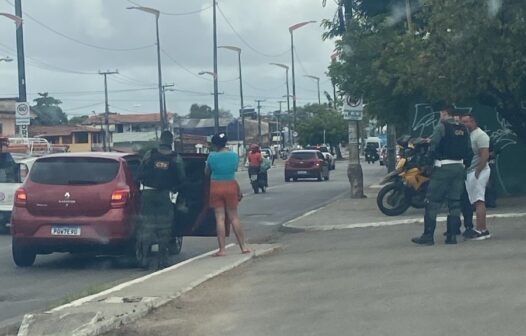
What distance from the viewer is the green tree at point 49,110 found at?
346 feet

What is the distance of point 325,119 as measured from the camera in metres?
106

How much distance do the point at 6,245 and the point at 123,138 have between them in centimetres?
8195

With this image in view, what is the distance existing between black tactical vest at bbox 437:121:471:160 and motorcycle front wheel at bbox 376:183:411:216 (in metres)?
6.39

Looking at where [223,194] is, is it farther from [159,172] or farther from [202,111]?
[202,111]

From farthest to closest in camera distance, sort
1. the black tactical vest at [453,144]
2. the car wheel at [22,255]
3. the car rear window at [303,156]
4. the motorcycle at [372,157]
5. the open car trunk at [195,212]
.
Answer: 1. the motorcycle at [372,157]
2. the car rear window at [303,156]
3. the open car trunk at [195,212]
4. the car wheel at [22,255]
5. the black tactical vest at [453,144]

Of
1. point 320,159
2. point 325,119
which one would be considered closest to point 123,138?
point 325,119

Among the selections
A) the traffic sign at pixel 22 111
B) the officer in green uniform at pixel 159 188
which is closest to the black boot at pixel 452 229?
the officer in green uniform at pixel 159 188

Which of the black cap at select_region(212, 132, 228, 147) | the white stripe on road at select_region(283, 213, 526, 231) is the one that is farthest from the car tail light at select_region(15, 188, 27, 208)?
the white stripe on road at select_region(283, 213, 526, 231)

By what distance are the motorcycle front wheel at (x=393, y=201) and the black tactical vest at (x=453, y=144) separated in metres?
6.39

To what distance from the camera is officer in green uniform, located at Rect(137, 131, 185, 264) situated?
1475 centimetres

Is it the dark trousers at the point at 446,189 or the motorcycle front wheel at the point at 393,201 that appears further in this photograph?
the motorcycle front wheel at the point at 393,201

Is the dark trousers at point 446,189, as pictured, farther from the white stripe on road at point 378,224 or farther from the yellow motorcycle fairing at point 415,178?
the yellow motorcycle fairing at point 415,178

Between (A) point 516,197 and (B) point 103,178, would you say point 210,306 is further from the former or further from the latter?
(A) point 516,197

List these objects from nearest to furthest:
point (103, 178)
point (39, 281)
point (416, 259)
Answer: point (416, 259) < point (39, 281) < point (103, 178)
